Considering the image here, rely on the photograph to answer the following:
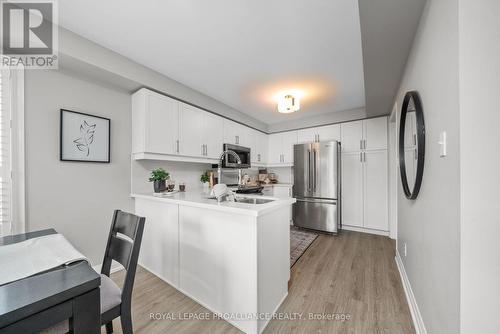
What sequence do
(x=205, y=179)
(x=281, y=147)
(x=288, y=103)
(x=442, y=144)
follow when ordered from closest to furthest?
(x=442, y=144) → (x=288, y=103) → (x=205, y=179) → (x=281, y=147)

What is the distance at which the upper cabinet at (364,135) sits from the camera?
351 centimetres

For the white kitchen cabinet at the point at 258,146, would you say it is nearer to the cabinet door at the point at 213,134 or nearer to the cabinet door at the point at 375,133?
the cabinet door at the point at 213,134

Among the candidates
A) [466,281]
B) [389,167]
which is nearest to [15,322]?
[466,281]

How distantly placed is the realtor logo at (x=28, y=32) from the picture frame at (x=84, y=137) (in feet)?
1.55

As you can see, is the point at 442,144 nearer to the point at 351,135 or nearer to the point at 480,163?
the point at 480,163

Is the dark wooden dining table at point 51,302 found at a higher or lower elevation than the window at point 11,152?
lower

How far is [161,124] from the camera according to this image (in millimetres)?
2436

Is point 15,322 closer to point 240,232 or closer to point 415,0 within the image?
point 240,232

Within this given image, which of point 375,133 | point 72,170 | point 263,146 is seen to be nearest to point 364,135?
Result: point 375,133

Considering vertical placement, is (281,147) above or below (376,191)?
above

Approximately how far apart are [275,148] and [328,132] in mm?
1261

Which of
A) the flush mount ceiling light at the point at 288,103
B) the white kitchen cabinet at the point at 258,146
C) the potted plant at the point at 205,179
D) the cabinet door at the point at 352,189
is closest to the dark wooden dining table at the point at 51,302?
the potted plant at the point at 205,179

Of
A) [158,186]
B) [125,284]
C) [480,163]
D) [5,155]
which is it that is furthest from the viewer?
[158,186]

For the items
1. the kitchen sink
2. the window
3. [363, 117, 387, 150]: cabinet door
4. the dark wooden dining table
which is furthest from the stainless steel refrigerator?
the window
